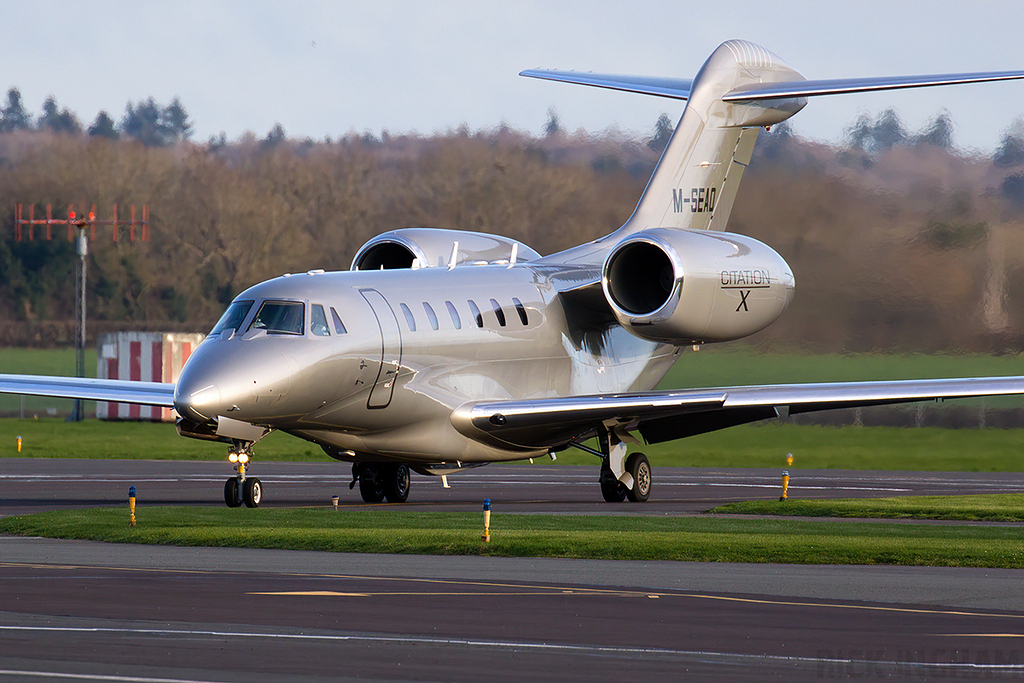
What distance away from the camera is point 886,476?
39.5 metres

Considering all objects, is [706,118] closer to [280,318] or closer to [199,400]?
[280,318]

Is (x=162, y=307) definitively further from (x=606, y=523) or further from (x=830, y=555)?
(x=830, y=555)

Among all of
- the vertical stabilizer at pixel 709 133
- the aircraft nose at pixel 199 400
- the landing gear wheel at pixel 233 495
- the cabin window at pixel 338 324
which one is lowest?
the landing gear wheel at pixel 233 495

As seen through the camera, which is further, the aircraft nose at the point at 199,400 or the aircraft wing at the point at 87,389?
the aircraft wing at the point at 87,389

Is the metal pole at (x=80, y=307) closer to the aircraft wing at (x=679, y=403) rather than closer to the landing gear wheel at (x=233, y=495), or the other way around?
the aircraft wing at (x=679, y=403)

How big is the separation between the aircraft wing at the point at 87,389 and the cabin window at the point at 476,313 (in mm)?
5372

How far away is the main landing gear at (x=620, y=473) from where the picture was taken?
28422 mm

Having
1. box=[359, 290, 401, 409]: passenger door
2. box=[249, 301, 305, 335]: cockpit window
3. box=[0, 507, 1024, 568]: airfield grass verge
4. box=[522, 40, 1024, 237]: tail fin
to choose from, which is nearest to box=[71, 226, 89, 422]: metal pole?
box=[522, 40, 1024, 237]: tail fin

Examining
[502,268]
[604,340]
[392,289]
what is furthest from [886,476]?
[392,289]

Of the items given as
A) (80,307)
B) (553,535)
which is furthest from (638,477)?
(80,307)

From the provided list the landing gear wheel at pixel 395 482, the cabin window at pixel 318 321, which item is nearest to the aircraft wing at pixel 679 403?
the landing gear wheel at pixel 395 482

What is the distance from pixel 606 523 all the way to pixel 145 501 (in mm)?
9469

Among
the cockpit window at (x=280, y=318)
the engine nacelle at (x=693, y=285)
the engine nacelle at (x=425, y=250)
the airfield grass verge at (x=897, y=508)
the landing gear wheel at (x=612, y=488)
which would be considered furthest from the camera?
the engine nacelle at (x=425, y=250)

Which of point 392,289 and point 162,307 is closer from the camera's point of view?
point 392,289
